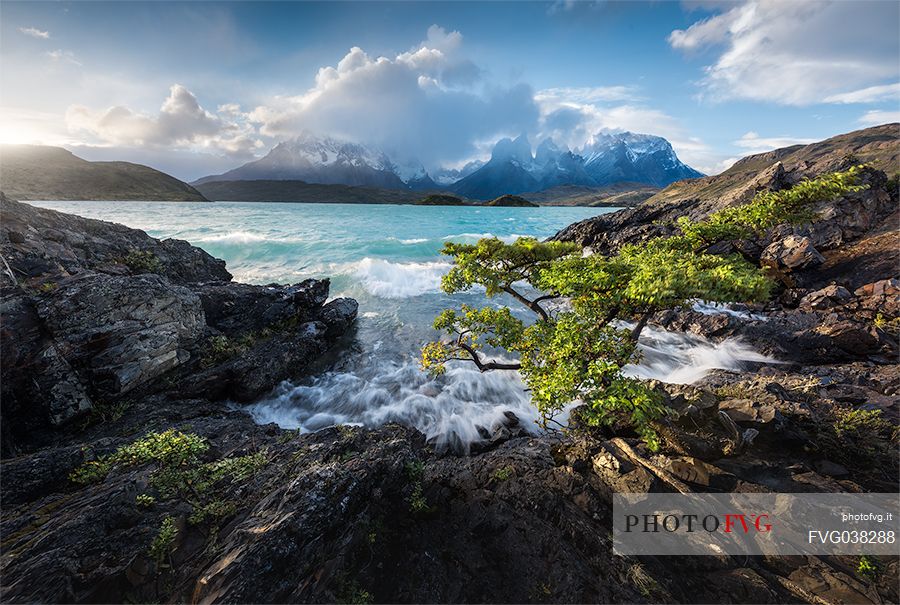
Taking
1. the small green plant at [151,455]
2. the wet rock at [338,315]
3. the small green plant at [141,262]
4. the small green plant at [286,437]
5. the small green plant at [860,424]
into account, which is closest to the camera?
the small green plant at [151,455]

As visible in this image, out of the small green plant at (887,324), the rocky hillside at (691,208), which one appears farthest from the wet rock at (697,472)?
the rocky hillside at (691,208)

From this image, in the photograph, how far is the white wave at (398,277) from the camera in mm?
32406

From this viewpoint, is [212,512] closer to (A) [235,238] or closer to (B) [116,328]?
(B) [116,328]

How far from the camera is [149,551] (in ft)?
17.6

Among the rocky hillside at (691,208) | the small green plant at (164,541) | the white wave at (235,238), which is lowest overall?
the small green plant at (164,541)

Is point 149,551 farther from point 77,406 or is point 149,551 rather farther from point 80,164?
point 80,164

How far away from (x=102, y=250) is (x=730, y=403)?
28.4 metres

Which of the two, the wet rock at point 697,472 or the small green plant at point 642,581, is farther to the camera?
the wet rock at point 697,472

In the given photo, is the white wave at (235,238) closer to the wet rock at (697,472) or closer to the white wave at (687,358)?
the white wave at (687,358)

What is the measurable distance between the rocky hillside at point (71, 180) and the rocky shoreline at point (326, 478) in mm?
197726

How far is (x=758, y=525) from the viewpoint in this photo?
6391 mm

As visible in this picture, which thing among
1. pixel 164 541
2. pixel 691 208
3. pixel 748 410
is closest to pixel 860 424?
pixel 748 410

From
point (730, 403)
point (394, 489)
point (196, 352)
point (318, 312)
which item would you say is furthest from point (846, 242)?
point (196, 352)

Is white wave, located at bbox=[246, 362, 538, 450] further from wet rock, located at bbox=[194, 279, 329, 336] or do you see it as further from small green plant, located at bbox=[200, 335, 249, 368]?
wet rock, located at bbox=[194, 279, 329, 336]
